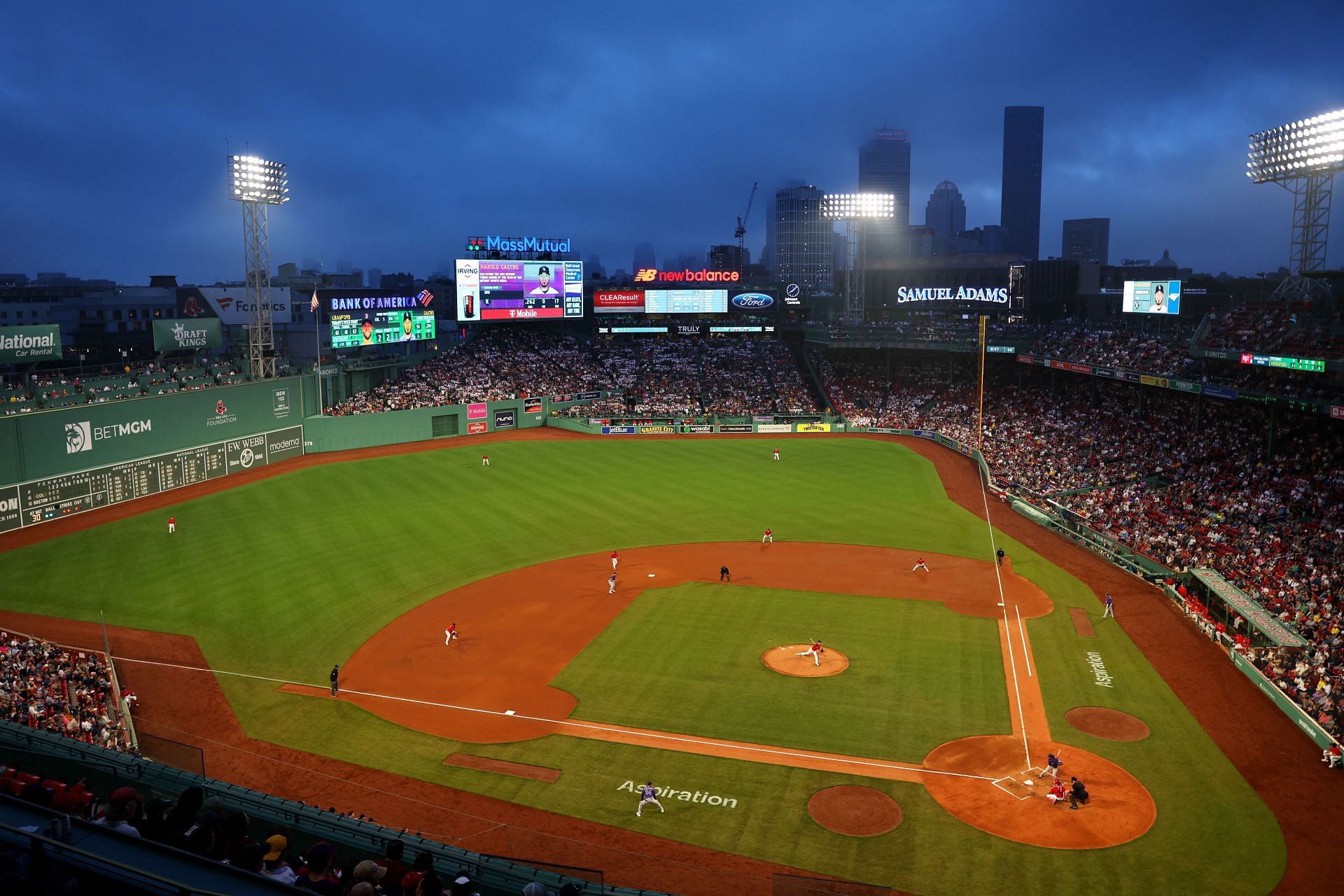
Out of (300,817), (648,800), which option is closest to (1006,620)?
(648,800)

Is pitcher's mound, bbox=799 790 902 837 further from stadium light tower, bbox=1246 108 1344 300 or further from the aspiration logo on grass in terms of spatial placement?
stadium light tower, bbox=1246 108 1344 300

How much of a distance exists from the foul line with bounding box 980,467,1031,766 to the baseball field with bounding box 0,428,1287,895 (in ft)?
0.44

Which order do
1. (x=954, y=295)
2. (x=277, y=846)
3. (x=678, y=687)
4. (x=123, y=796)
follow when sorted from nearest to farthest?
(x=123, y=796) < (x=277, y=846) < (x=678, y=687) < (x=954, y=295)

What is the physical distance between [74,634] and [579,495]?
83.9 feet

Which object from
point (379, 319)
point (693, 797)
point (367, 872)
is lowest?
point (693, 797)

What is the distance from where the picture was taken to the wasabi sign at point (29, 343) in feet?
133

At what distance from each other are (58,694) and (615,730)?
1388cm

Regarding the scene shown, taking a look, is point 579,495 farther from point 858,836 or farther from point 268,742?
point 858,836

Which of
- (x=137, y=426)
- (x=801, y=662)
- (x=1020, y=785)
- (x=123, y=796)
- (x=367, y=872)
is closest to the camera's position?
(x=123, y=796)

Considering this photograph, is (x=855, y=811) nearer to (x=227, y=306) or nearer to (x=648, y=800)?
(x=648, y=800)

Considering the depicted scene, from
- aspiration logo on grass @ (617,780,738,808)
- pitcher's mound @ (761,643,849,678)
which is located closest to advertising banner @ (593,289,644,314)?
pitcher's mound @ (761,643,849,678)

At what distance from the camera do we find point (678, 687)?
25.3 meters

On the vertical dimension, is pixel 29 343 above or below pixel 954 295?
below

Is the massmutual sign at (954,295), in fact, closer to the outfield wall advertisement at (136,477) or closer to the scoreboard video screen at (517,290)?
the scoreboard video screen at (517,290)
